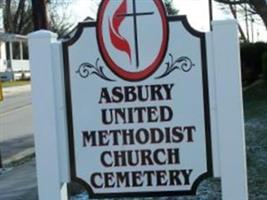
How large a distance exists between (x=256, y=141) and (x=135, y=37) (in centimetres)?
851

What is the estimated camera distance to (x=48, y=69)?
4391mm

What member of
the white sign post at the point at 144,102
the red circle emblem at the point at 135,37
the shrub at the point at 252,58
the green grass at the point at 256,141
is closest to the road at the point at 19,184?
the green grass at the point at 256,141

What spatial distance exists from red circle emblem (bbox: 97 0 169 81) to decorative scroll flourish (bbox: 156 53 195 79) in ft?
0.19

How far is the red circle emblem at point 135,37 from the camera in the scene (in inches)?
170

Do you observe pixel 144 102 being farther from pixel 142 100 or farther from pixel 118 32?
pixel 118 32

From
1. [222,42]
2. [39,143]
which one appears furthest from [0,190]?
[222,42]

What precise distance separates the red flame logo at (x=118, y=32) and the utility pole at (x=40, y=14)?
432 centimetres

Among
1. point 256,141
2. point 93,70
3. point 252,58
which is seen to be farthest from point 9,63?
point 93,70

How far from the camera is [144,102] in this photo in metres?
4.32

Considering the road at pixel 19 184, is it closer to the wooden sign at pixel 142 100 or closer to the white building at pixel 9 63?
the wooden sign at pixel 142 100

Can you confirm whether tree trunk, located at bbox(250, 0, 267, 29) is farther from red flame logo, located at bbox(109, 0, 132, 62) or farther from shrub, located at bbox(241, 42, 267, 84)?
shrub, located at bbox(241, 42, 267, 84)

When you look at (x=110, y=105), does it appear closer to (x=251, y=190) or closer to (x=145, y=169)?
(x=145, y=169)

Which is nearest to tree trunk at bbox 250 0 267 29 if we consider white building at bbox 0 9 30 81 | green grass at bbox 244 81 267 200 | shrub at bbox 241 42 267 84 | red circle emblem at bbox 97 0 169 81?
green grass at bbox 244 81 267 200

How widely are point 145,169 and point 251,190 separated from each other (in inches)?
154
